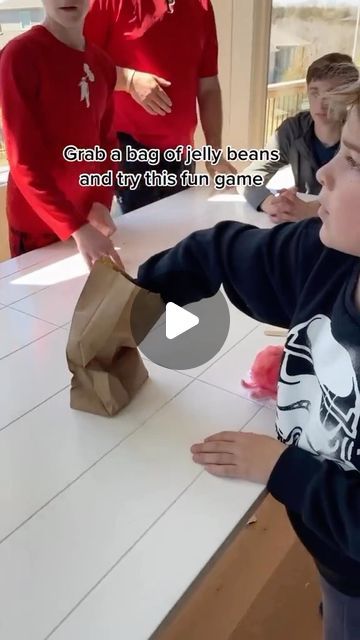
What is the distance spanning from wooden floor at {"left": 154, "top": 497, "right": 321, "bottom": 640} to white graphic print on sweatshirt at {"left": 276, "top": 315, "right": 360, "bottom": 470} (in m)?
0.53

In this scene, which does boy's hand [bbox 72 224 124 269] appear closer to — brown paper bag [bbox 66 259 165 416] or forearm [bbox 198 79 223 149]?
brown paper bag [bbox 66 259 165 416]

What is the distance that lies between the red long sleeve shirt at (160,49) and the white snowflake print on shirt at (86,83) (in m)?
0.27

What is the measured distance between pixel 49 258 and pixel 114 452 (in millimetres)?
569

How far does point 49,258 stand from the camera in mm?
1115

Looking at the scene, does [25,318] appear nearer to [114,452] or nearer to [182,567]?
[114,452]

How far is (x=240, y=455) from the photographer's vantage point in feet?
2.04

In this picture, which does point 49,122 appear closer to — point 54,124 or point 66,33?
point 54,124

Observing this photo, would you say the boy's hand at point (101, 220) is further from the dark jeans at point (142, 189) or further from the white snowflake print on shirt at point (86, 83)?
the dark jeans at point (142, 189)

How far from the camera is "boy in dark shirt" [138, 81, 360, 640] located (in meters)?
0.53

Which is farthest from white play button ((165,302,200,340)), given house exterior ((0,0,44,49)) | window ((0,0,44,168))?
house exterior ((0,0,44,49))

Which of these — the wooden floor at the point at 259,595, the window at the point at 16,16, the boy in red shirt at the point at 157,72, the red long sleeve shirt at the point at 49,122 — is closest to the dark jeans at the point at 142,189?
the boy in red shirt at the point at 157,72

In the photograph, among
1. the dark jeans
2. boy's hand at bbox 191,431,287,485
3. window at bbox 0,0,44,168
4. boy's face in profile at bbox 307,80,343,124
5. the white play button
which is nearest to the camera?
boy's hand at bbox 191,431,287,485

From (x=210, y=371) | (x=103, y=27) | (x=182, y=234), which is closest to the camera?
(x=210, y=371)

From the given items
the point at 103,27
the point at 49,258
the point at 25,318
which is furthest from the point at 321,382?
the point at 103,27
